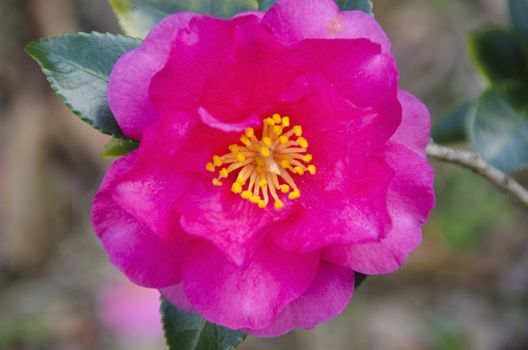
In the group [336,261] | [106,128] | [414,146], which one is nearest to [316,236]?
[336,261]

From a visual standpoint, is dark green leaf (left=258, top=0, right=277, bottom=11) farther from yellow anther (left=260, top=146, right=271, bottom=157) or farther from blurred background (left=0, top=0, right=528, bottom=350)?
blurred background (left=0, top=0, right=528, bottom=350)

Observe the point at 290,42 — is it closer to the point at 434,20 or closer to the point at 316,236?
the point at 316,236

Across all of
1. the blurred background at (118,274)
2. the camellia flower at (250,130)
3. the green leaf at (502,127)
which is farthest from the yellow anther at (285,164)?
the blurred background at (118,274)

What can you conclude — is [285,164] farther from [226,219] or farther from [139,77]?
[139,77]

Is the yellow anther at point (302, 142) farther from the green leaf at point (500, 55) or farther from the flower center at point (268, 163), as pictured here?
the green leaf at point (500, 55)

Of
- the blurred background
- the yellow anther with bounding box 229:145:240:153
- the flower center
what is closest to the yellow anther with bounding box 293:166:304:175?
the flower center

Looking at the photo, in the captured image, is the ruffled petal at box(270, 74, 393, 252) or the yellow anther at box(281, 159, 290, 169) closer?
the ruffled petal at box(270, 74, 393, 252)
